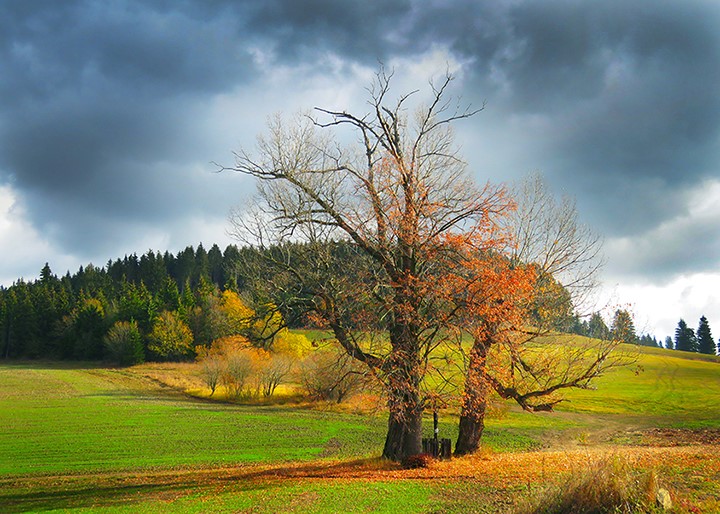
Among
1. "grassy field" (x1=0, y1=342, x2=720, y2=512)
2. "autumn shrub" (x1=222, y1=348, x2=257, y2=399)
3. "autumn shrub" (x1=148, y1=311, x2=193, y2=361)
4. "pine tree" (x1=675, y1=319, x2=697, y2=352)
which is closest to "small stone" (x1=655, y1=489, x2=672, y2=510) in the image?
"grassy field" (x1=0, y1=342, x2=720, y2=512)

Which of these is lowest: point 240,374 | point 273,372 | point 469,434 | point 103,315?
point 469,434

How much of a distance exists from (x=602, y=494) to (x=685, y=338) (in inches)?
5291

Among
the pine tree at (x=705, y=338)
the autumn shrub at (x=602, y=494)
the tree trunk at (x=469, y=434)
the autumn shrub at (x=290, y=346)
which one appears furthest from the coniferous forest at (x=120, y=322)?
the autumn shrub at (x=602, y=494)

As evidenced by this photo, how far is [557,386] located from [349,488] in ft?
39.6

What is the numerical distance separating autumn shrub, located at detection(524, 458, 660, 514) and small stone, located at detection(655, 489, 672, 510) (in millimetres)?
68

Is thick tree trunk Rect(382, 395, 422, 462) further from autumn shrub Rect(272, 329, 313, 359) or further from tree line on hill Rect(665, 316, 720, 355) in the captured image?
tree line on hill Rect(665, 316, 720, 355)

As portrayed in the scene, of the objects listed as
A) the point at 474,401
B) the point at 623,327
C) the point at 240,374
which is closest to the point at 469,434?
the point at 474,401

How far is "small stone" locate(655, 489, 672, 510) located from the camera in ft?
30.7

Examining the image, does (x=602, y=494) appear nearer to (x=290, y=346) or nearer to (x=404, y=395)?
(x=404, y=395)

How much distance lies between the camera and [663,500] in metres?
9.44

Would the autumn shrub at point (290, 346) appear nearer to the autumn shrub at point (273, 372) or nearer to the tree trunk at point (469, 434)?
the autumn shrub at point (273, 372)

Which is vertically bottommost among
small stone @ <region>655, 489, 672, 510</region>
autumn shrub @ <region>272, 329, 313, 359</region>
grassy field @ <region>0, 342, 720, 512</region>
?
grassy field @ <region>0, 342, 720, 512</region>

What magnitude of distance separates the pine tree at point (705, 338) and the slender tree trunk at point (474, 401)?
106m

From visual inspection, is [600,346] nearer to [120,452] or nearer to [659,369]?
[120,452]
